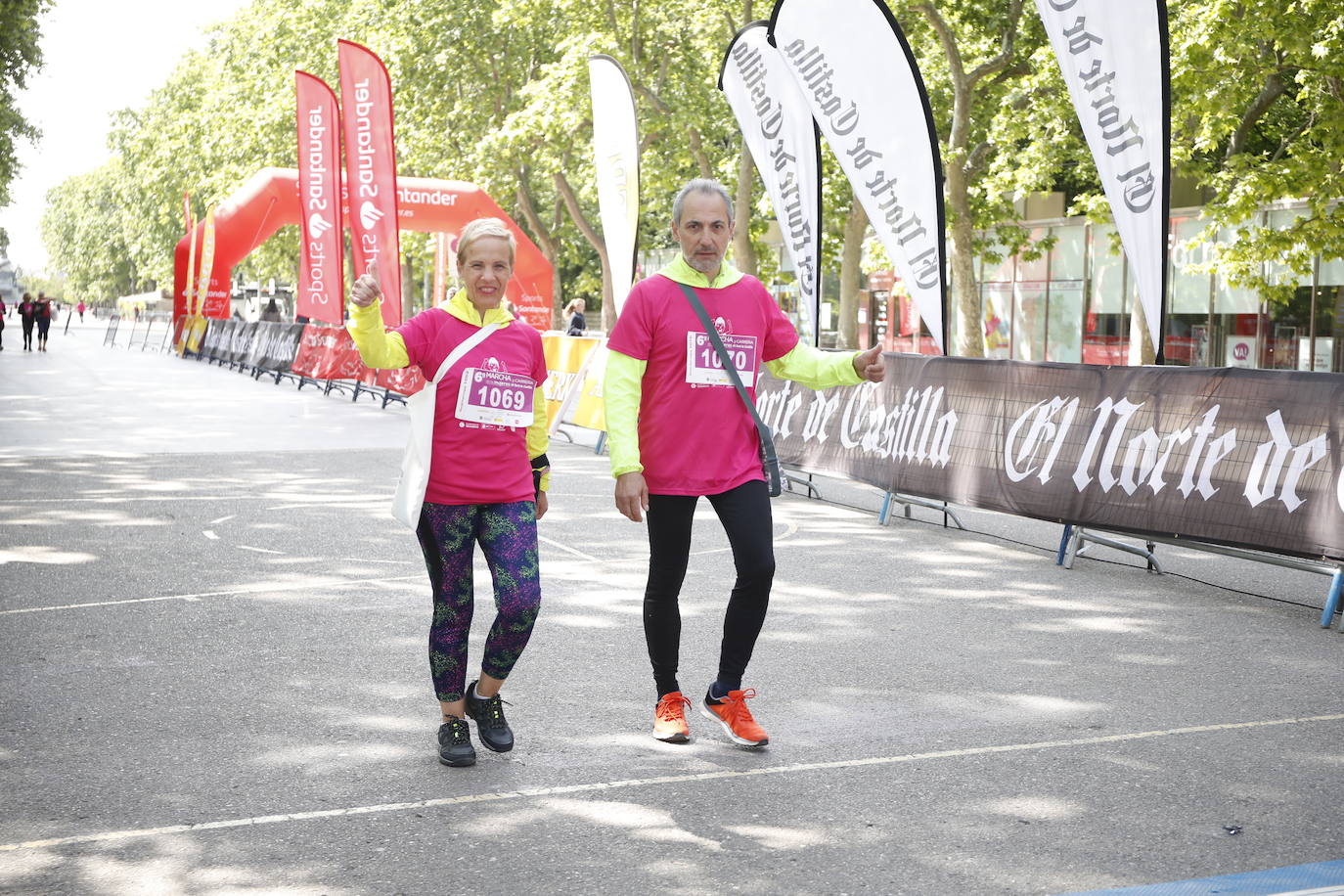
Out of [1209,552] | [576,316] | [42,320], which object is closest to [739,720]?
[1209,552]

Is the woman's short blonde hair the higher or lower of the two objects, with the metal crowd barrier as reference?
higher

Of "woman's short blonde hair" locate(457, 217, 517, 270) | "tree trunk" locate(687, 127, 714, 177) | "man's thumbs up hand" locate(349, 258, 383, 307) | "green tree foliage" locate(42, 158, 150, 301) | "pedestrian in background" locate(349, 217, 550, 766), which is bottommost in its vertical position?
"pedestrian in background" locate(349, 217, 550, 766)

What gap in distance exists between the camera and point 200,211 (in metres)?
54.0

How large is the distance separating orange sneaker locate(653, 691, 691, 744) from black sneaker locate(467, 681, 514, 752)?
52 centimetres

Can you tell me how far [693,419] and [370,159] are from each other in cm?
1460

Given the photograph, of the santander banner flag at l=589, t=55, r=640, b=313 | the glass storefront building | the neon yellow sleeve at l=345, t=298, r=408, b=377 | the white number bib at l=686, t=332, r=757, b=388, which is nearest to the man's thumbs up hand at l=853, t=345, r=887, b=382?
the white number bib at l=686, t=332, r=757, b=388

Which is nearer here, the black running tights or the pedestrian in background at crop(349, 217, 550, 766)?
the pedestrian in background at crop(349, 217, 550, 766)

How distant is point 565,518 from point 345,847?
688cm

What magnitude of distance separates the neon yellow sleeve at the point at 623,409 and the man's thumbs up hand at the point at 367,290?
79 cm

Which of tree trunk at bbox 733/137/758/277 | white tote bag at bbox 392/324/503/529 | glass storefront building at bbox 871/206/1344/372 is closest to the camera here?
white tote bag at bbox 392/324/503/529

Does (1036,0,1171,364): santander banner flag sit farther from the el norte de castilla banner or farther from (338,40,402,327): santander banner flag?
(338,40,402,327): santander banner flag

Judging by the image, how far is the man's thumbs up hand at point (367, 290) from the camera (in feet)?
14.9

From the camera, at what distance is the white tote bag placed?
4688 mm

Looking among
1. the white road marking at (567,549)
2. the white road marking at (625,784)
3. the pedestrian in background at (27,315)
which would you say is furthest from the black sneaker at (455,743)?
the pedestrian in background at (27,315)
